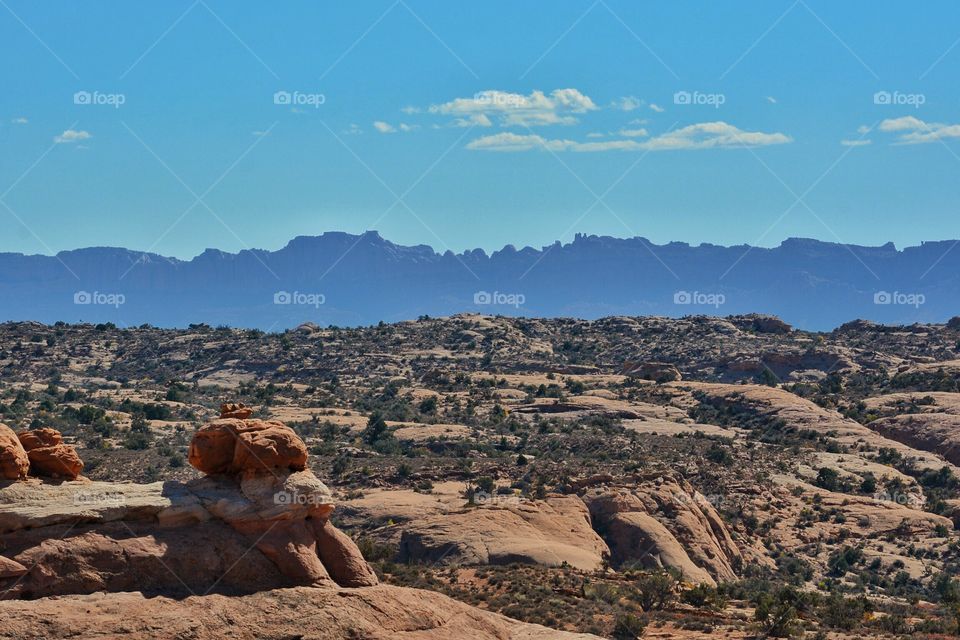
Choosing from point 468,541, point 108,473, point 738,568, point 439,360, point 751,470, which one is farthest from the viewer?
point 439,360

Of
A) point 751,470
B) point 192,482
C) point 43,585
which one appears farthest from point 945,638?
point 751,470

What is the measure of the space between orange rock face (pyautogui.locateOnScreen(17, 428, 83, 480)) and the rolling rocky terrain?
5 centimetres

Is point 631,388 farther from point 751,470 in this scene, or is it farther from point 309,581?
point 309,581

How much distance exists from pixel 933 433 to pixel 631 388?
2481 cm

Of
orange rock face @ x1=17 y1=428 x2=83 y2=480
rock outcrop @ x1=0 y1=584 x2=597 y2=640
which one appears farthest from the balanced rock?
orange rock face @ x1=17 y1=428 x2=83 y2=480

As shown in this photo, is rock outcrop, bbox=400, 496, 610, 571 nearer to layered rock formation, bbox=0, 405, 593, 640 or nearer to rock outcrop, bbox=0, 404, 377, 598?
layered rock formation, bbox=0, 405, 593, 640

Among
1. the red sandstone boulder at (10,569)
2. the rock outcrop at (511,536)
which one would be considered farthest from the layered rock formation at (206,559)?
A: the rock outcrop at (511,536)

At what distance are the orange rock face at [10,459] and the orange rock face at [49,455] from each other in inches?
29.6

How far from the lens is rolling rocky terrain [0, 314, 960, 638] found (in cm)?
2489

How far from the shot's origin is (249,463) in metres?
27.0

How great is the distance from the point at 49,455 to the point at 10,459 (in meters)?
1.15

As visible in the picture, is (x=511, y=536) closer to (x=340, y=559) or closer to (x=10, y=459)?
(x=340, y=559)

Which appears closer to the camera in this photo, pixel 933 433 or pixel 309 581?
pixel 309 581

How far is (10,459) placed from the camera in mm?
24688
